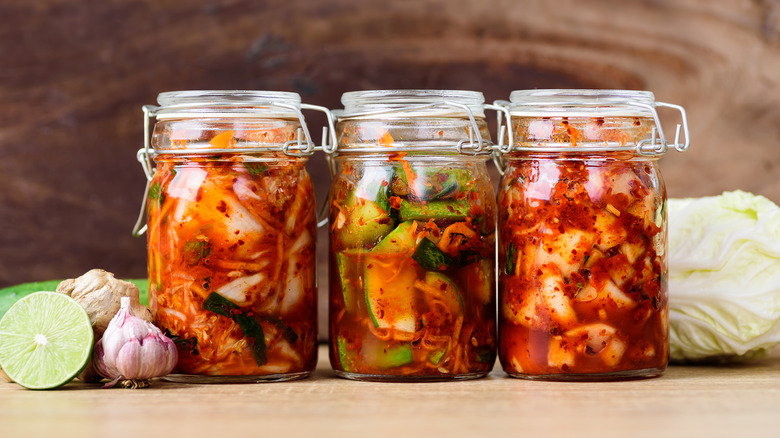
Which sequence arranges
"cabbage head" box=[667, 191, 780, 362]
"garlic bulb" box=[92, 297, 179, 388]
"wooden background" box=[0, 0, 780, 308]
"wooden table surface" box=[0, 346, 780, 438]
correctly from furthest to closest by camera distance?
"wooden background" box=[0, 0, 780, 308], "cabbage head" box=[667, 191, 780, 362], "garlic bulb" box=[92, 297, 179, 388], "wooden table surface" box=[0, 346, 780, 438]

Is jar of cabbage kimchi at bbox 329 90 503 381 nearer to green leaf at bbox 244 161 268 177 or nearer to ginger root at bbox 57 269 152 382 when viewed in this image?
green leaf at bbox 244 161 268 177

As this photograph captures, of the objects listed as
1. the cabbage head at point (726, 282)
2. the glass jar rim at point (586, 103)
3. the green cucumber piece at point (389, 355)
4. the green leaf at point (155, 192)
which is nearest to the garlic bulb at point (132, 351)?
the green leaf at point (155, 192)

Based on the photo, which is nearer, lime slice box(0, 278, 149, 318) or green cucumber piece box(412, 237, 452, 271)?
green cucumber piece box(412, 237, 452, 271)

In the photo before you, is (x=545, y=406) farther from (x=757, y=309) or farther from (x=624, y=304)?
(x=757, y=309)

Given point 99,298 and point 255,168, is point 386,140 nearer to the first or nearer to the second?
point 255,168

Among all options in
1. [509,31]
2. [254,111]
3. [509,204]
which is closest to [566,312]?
[509,204]

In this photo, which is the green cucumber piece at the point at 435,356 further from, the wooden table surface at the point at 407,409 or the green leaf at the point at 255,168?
the green leaf at the point at 255,168

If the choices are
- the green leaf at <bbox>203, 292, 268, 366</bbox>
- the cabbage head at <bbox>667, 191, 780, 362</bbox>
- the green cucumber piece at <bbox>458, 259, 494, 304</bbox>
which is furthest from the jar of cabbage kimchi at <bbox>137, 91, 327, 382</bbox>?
the cabbage head at <bbox>667, 191, 780, 362</bbox>
